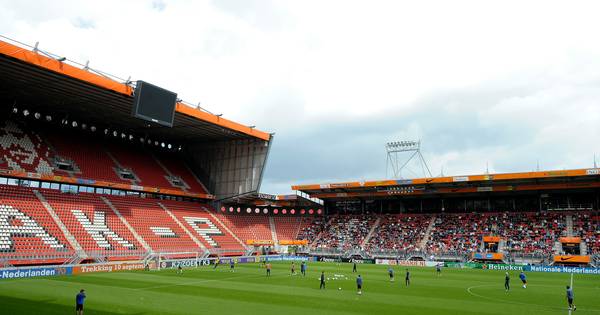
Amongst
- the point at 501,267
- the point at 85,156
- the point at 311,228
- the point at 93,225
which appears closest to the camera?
the point at 93,225

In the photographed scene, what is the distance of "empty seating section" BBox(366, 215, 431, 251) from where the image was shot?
66562mm

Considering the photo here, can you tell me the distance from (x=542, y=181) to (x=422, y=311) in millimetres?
47041

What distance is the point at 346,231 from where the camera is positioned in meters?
74.8

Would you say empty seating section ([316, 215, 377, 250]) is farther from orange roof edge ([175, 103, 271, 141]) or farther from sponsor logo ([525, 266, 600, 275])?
sponsor logo ([525, 266, 600, 275])

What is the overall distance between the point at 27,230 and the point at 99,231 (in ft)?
26.4

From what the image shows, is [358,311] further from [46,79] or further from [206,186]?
[206,186]

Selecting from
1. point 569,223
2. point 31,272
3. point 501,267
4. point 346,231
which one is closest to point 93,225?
point 31,272

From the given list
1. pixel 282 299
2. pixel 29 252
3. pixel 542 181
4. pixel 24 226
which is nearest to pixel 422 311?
pixel 282 299

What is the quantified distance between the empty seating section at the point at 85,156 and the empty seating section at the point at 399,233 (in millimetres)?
38453

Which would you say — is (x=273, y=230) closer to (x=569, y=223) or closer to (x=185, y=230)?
(x=185, y=230)

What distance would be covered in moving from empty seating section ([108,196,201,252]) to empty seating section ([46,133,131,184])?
3.43 metres

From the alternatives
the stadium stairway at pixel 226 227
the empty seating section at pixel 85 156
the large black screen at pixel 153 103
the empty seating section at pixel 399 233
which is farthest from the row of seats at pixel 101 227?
the empty seating section at pixel 399 233

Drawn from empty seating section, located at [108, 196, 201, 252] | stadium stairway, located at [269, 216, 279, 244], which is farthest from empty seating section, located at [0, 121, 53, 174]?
stadium stairway, located at [269, 216, 279, 244]

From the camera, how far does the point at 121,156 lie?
64750 millimetres
